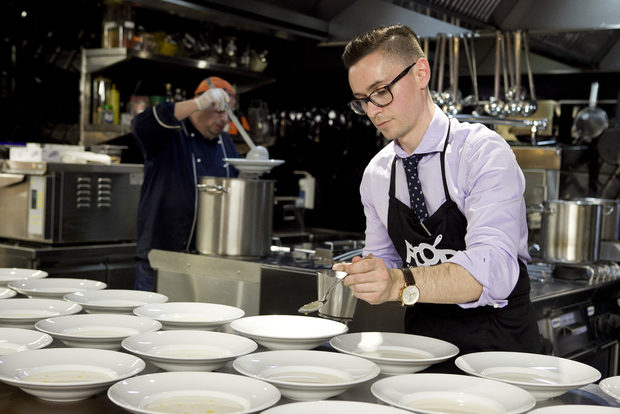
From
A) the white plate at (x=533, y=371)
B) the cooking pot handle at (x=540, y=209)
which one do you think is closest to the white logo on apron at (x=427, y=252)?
the white plate at (x=533, y=371)

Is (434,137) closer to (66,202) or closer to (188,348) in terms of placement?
(188,348)

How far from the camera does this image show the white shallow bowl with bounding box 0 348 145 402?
3.90 ft

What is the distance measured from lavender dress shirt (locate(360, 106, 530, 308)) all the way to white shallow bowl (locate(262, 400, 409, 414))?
2.03ft

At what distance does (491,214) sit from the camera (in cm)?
178

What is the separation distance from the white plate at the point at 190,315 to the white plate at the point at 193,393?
0.42m

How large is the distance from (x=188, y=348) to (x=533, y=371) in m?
0.66

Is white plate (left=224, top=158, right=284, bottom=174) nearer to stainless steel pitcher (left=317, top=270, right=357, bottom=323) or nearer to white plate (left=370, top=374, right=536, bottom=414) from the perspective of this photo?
stainless steel pitcher (left=317, top=270, right=357, bottom=323)

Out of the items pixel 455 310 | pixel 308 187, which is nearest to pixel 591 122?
pixel 308 187

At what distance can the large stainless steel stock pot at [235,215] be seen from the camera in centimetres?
286

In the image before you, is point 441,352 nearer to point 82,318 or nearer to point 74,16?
point 82,318

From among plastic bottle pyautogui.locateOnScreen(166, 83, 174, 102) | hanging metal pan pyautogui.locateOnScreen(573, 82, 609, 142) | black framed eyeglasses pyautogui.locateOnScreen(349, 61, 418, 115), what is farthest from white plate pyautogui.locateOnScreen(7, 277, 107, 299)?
hanging metal pan pyautogui.locateOnScreen(573, 82, 609, 142)

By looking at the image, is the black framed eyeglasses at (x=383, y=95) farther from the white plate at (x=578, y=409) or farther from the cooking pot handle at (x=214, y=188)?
the cooking pot handle at (x=214, y=188)

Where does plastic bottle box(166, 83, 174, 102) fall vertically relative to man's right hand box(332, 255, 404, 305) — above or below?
above

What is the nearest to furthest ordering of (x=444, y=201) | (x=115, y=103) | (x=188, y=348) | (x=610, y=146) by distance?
(x=188, y=348) < (x=444, y=201) < (x=115, y=103) < (x=610, y=146)
